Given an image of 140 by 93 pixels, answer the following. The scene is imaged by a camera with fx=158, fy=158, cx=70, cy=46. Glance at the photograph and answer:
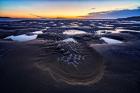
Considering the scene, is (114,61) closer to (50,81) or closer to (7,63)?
(50,81)

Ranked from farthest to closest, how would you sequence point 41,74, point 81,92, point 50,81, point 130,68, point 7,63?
point 7,63, point 130,68, point 41,74, point 50,81, point 81,92

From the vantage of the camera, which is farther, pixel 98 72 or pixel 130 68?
pixel 130 68

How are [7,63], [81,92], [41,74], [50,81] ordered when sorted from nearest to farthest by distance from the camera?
[81,92] < [50,81] < [41,74] < [7,63]

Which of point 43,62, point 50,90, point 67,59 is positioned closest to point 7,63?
point 43,62

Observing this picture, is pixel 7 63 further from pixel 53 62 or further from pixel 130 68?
pixel 130 68

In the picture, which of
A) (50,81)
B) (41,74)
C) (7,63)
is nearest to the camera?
(50,81)

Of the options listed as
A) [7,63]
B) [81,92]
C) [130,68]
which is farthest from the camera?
[7,63]

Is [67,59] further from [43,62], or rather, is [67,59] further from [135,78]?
[135,78]

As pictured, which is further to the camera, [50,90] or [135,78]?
[135,78]

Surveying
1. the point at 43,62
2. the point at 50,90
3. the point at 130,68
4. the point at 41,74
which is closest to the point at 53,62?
the point at 43,62
